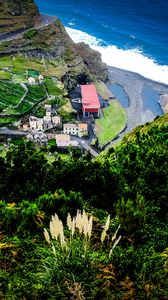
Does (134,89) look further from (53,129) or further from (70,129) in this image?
(53,129)

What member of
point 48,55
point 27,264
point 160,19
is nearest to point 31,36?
point 48,55

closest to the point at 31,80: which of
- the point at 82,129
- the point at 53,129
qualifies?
the point at 53,129

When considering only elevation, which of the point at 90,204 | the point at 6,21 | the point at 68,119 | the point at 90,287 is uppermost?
the point at 90,287

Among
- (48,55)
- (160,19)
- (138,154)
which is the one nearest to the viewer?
(138,154)

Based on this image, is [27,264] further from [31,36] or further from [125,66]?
[125,66]

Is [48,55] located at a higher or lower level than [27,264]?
lower

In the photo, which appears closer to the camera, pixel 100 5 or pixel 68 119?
pixel 68 119

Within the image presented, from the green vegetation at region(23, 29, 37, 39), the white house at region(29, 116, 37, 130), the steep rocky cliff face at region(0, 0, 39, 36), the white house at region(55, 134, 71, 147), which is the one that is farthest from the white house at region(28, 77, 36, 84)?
the steep rocky cliff face at region(0, 0, 39, 36)

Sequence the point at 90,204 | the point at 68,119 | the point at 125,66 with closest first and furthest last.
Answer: the point at 90,204, the point at 68,119, the point at 125,66
